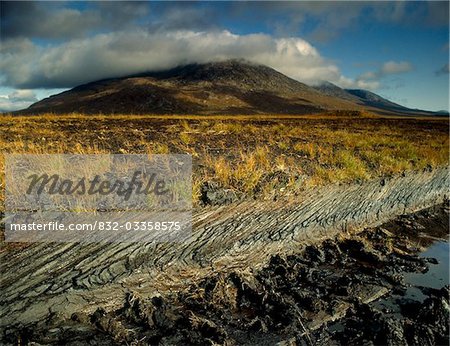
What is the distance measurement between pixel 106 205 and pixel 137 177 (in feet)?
3.75

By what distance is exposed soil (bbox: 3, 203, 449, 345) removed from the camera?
434 centimetres

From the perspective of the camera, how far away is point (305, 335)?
A: 175 inches

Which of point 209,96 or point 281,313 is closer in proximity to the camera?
point 281,313

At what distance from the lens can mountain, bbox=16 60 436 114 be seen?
105188 mm

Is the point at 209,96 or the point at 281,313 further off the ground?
the point at 209,96

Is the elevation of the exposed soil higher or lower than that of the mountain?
lower

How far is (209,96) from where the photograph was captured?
406 feet

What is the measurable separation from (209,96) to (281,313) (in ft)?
401

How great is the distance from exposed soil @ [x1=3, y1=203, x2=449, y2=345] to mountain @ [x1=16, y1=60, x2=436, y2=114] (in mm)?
84081

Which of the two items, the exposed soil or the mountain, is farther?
the mountain

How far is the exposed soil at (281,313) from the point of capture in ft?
14.2

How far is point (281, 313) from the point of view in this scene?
15.7ft

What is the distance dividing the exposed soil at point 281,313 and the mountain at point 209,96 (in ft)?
276

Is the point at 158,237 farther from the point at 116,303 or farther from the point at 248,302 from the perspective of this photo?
the point at 248,302
